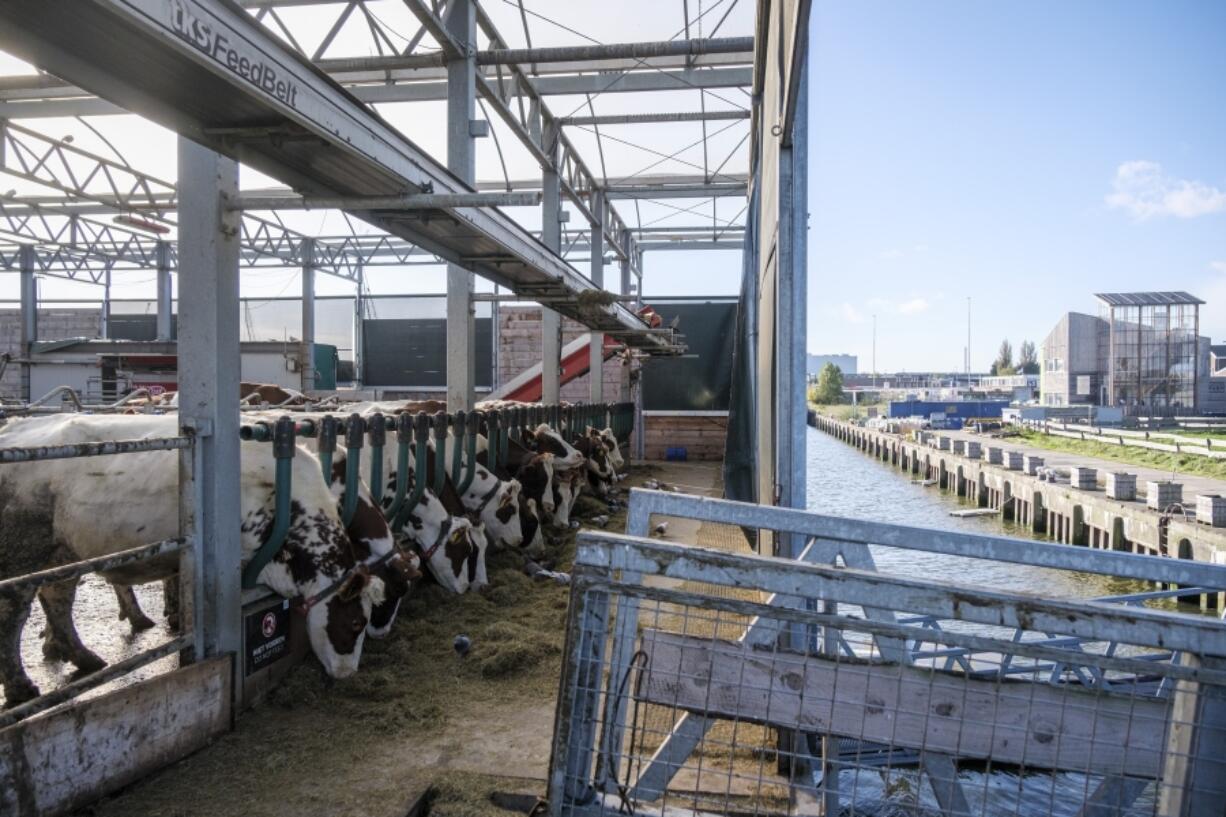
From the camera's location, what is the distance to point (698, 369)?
2312cm

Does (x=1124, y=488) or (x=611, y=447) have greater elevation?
(x=611, y=447)

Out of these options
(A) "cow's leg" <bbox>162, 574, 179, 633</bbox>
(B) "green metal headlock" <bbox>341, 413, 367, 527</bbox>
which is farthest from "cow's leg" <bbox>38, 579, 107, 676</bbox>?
(B) "green metal headlock" <bbox>341, 413, 367, 527</bbox>

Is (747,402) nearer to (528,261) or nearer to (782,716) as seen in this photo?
(528,261)

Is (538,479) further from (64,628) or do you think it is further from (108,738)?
(108,738)

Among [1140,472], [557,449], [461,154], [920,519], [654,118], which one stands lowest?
[920,519]

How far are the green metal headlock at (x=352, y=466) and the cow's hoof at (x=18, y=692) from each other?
170 centimetres

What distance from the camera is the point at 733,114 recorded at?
13289 millimetres

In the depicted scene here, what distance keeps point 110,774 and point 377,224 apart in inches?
130

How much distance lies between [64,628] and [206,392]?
5.29 feet

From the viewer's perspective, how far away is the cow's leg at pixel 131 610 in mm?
4992

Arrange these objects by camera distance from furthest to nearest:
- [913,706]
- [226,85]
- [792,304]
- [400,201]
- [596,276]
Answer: [596,276]
[400,201]
[792,304]
[226,85]
[913,706]

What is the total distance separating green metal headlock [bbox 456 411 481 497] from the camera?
7.44 m

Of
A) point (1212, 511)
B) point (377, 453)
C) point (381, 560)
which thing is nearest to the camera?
point (381, 560)

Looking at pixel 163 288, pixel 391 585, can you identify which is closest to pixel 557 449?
pixel 391 585
